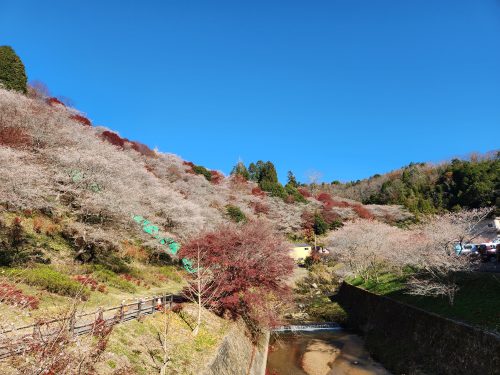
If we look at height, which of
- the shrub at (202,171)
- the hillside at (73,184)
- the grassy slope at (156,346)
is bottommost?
the grassy slope at (156,346)

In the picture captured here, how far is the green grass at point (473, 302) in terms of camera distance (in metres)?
16.2

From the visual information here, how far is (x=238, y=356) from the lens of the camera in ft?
56.9

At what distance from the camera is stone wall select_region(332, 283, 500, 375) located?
14.5 m

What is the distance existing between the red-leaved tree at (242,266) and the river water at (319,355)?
329 cm

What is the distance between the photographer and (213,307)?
2005cm

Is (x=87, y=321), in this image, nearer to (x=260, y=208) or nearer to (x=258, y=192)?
(x=260, y=208)

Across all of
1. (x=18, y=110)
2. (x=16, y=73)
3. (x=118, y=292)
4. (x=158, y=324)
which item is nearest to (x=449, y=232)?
(x=158, y=324)

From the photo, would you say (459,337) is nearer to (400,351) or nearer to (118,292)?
(400,351)

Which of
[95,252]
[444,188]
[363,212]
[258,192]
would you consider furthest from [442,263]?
[444,188]

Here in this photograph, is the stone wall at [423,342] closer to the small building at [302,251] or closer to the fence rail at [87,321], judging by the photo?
the fence rail at [87,321]

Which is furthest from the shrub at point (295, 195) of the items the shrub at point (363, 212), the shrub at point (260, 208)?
the shrub at point (363, 212)

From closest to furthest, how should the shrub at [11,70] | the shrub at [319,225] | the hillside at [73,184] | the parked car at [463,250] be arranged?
the hillside at [73,184] < the parked car at [463,250] < the shrub at [11,70] < the shrub at [319,225]

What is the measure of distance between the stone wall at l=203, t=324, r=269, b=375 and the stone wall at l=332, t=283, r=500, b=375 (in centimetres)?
780

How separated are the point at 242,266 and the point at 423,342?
11294 mm
